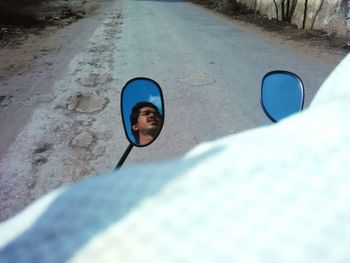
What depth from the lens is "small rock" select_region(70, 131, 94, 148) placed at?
14.9 ft

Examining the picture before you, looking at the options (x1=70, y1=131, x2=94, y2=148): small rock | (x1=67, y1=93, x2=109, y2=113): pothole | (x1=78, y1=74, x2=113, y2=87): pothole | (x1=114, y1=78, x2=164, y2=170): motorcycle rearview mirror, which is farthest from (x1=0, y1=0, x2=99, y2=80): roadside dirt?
(x1=114, y1=78, x2=164, y2=170): motorcycle rearview mirror

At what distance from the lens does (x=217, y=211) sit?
0.57m

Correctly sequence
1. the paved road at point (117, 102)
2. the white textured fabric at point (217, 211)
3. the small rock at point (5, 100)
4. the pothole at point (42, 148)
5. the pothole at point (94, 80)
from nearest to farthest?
the white textured fabric at point (217, 211)
the paved road at point (117, 102)
the pothole at point (42, 148)
the small rock at point (5, 100)
the pothole at point (94, 80)

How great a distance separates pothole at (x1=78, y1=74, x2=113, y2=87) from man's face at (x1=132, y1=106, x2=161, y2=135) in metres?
5.14

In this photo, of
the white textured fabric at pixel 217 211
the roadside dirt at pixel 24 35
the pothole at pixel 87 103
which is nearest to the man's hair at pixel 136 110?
the white textured fabric at pixel 217 211

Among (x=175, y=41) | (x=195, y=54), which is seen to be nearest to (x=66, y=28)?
(x=175, y=41)

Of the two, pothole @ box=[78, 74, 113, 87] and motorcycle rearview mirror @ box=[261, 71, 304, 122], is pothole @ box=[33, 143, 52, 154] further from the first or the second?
motorcycle rearview mirror @ box=[261, 71, 304, 122]

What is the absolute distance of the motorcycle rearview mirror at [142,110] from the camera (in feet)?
5.55

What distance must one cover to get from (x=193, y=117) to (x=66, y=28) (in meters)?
10.4

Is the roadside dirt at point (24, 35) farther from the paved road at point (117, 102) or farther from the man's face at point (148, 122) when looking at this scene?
the man's face at point (148, 122)

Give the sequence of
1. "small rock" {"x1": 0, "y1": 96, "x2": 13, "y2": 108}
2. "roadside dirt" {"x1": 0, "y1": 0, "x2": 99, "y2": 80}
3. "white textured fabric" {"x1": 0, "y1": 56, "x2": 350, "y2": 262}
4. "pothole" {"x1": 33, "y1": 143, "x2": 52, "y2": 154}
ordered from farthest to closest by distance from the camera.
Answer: "roadside dirt" {"x1": 0, "y1": 0, "x2": 99, "y2": 80}
"small rock" {"x1": 0, "y1": 96, "x2": 13, "y2": 108}
"pothole" {"x1": 33, "y1": 143, "x2": 52, "y2": 154}
"white textured fabric" {"x1": 0, "y1": 56, "x2": 350, "y2": 262}

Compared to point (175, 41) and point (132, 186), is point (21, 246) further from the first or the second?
point (175, 41)

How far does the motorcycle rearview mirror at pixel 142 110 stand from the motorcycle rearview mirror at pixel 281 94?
16.2 inches

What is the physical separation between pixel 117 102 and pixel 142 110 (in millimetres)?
4234
